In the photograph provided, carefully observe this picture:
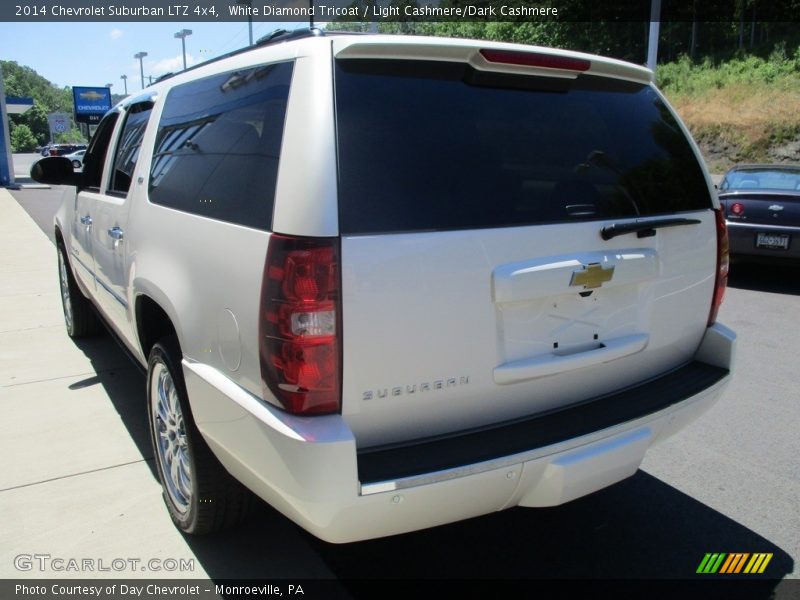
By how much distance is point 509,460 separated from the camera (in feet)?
6.90

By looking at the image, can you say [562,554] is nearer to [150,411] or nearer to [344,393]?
[344,393]

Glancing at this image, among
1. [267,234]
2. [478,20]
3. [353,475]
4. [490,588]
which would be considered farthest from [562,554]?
[478,20]

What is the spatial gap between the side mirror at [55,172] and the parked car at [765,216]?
7.03m

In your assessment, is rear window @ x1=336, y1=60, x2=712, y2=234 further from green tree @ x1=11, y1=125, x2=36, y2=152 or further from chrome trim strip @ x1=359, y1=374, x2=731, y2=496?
green tree @ x1=11, y1=125, x2=36, y2=152

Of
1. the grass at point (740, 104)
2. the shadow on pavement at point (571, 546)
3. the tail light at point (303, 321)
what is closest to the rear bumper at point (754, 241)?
the shadow on pavement at point (571, 546)

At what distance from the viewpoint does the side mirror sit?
4.46 meters

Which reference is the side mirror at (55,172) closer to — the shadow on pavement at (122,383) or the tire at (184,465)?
the shadow on pavement at (122,383)

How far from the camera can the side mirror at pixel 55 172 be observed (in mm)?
4457

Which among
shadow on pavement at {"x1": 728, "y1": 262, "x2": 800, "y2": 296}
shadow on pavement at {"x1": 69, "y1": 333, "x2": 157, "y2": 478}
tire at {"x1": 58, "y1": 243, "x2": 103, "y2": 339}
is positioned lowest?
shadow on pavement at {"x1": 69, "y1": 333, "x2": 157, "y2": 478}

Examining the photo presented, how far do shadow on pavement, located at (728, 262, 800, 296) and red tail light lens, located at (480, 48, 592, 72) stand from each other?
6.57 meters

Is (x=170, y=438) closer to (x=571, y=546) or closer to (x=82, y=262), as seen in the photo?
(x=571, y=546)

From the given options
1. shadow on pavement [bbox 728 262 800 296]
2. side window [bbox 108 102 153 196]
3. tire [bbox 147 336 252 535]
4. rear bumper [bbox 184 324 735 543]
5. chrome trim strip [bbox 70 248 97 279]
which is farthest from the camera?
shadow on pavement [bbox 728 262 800 296]

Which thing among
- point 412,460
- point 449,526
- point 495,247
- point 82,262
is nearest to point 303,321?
point 412,460

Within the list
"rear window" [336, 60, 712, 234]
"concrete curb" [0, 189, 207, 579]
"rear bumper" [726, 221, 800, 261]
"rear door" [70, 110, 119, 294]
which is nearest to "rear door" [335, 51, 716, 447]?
"rear window" [336, 60, 712, 234]
